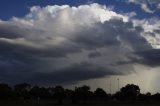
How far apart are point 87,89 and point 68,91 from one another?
12.4 meters

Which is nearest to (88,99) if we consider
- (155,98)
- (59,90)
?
(59,90)

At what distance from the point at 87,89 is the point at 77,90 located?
10.3 metres

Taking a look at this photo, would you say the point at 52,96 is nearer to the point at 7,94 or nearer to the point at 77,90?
the point at 77,90

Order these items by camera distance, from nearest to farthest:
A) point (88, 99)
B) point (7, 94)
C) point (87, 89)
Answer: point (7, 94) < point (88, 99) < point (87, 89)

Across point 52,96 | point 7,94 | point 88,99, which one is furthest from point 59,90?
point 7,94

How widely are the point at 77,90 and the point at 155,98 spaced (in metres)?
43.0

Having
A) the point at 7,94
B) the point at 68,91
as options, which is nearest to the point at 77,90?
the point at 68,91

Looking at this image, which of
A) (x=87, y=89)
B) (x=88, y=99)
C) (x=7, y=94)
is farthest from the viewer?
(x=87, y=89)

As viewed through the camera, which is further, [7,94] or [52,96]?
[52,96]

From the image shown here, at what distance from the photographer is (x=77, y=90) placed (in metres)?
190

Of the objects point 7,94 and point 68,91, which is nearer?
point 7,94

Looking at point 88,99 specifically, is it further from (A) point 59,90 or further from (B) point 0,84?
(B) point 0,84

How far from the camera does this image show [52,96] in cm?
19975

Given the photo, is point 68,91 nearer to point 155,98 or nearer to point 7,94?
point 7,94
